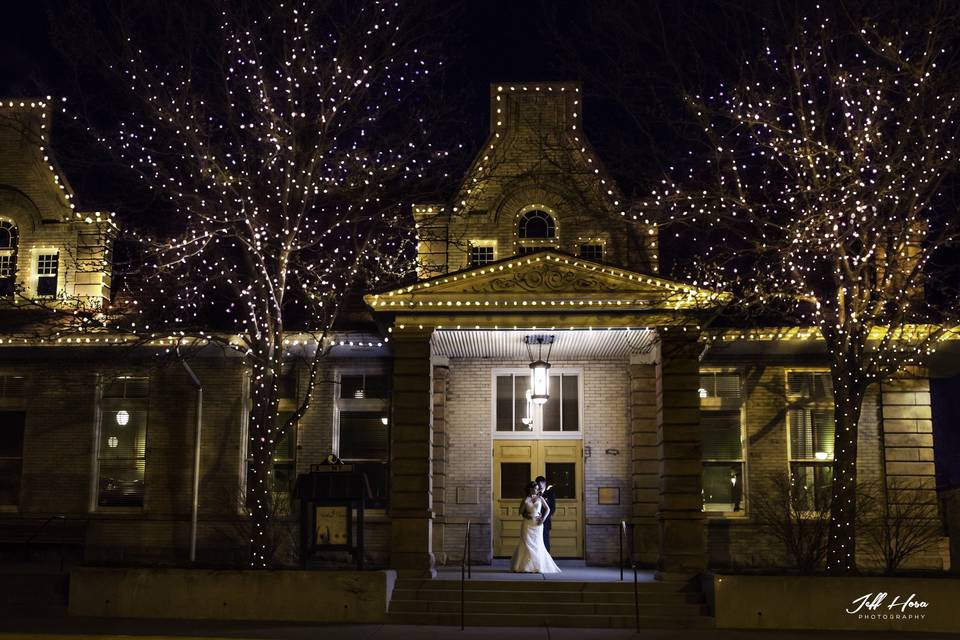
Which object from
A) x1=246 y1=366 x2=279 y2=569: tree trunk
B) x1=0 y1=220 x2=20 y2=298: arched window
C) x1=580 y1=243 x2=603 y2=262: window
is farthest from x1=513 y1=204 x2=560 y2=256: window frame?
x1=0 y1=220 x2=20 y2=298: arched window

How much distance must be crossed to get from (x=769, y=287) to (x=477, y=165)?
6651 mm

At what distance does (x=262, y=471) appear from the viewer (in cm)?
1834

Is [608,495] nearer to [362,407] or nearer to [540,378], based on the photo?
[540,378]

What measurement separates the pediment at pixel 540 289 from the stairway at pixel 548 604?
4.68 meters

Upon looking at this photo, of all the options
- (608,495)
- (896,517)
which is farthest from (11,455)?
(896,517)

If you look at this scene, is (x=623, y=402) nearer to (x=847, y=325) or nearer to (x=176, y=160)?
(x=847, y=325)

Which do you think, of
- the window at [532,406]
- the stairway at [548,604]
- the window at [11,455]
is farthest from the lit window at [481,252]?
the window at [11,455]

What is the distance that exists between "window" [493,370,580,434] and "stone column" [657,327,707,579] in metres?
4.08

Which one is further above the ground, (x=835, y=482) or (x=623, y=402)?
(x=623, y=402)

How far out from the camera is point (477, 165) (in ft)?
73.5

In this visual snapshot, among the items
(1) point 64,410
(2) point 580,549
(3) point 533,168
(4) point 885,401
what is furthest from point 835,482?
(1) point 64,410

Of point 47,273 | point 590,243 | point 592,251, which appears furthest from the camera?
point 47,273

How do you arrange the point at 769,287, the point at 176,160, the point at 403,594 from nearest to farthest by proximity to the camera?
the point at 403,594, the point at 769,287, the point at 176,160

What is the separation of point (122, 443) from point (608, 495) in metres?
10.1
